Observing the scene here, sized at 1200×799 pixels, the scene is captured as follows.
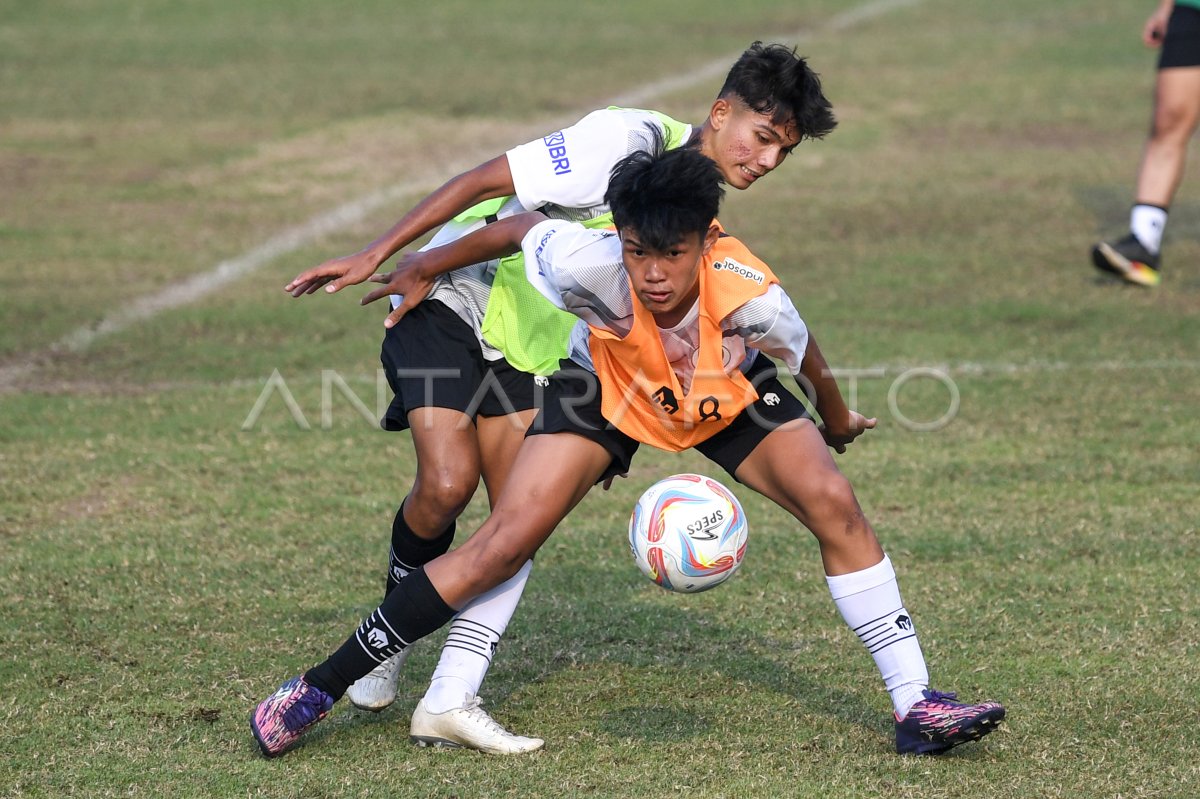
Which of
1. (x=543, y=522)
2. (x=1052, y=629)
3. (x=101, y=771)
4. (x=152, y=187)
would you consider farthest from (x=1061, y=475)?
(x=152, y=187)

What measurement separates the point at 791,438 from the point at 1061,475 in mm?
2926

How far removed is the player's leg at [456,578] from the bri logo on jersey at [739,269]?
1.90 feet

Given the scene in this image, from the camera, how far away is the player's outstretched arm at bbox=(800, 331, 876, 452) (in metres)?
4.30

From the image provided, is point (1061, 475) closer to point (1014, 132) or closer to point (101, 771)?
point (101, 771)

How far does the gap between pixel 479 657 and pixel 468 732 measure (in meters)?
0.24

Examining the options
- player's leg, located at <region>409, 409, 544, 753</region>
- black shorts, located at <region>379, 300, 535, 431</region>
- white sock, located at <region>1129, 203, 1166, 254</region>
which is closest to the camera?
player's leg, located at <region>409, 409, 544, 753</region>

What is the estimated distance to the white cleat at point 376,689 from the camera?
4539 mm

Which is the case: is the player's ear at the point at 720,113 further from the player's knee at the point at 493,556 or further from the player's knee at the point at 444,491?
the player's knee at the point at 493,556

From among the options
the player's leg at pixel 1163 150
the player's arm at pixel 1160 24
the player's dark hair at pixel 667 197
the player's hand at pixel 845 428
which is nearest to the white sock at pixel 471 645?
the player's hand at pixel 845 428

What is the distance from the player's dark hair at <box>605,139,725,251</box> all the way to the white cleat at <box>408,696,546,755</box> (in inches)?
53.8

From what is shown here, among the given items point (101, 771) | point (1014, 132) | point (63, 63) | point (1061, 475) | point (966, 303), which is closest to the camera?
point (101, 771)

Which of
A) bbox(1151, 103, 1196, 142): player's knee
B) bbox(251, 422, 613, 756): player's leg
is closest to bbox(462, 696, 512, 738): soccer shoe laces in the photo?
bbox(251, 422, 613, 756): player's leg

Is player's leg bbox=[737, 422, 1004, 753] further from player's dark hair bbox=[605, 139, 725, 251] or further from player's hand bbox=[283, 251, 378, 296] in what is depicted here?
player's hand bbox=[283, 251, 378, 296]

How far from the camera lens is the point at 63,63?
1708cm
